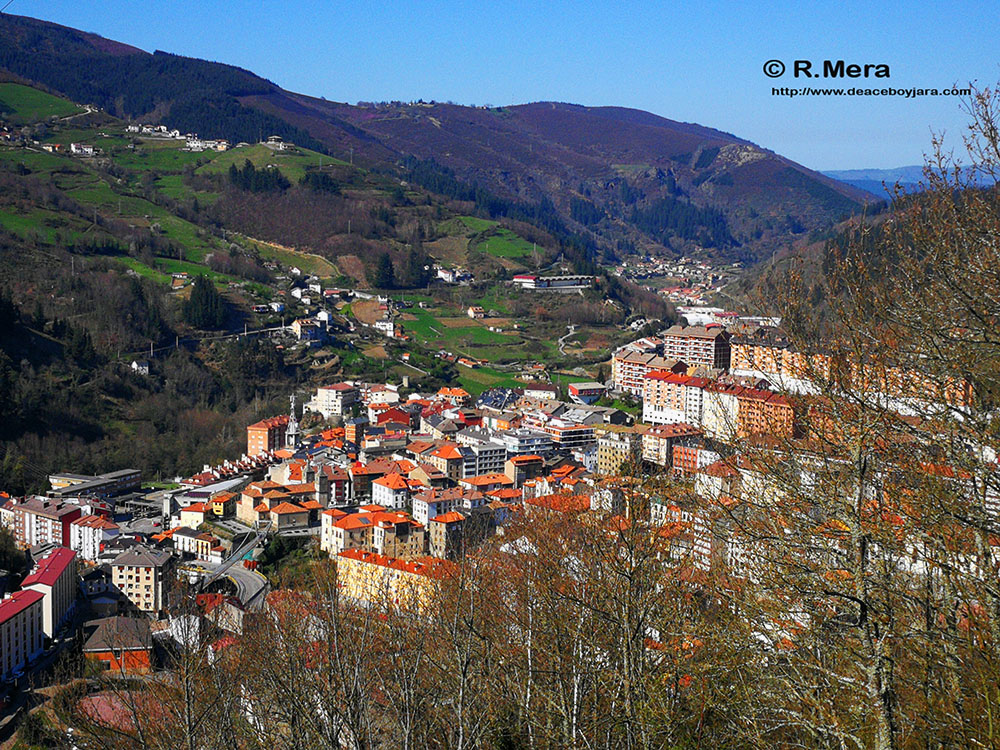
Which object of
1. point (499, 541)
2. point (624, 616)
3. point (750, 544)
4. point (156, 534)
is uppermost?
point (750, 544)

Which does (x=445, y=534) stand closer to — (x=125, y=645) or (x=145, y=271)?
(x=125, y=645)

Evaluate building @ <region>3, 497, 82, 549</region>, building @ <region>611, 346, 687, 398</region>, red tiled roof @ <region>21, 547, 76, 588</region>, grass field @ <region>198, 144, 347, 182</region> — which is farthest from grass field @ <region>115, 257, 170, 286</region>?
red tiled roof @ <region>21, 547, 76, 588</region>

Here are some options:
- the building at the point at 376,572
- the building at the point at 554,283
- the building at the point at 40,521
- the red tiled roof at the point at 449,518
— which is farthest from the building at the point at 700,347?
the building at the point at 40,521

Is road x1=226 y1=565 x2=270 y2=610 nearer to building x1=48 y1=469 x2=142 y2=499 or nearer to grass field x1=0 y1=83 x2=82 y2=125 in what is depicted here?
building x1=48 y1=469 x2=142 y2=499

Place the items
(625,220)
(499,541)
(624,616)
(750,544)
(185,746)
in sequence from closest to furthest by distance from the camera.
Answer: (750,544), (624,616), (185,746), (499,541), (625,220)

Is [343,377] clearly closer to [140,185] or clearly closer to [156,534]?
[156,534]

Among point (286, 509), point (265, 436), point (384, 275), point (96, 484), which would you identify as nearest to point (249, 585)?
point (286, 509)

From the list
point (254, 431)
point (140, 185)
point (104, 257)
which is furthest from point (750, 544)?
point (140, 185)
